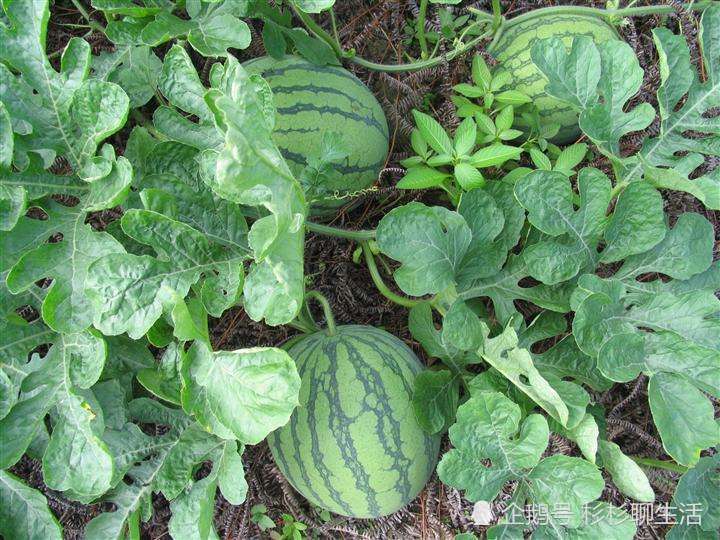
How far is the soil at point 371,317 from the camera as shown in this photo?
82.0 inches

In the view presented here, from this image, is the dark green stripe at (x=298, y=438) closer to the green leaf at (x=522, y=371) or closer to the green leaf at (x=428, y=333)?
the green leaf at (x=428, y=333)

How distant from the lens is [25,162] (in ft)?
Answer: 4.60

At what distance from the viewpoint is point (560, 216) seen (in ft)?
5.30

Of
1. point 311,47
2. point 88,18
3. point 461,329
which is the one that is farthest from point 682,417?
point 88,18

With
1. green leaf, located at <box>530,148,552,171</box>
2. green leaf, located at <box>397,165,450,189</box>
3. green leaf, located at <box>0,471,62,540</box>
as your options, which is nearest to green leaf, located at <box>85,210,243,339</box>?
green leaf, located at <box>0,471,62,540</box>

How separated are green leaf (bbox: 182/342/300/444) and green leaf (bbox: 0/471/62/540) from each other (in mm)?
481

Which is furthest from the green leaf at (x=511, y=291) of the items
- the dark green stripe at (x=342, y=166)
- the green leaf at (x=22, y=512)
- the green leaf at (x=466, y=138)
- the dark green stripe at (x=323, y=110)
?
the green leaf at (x=22, y=512)

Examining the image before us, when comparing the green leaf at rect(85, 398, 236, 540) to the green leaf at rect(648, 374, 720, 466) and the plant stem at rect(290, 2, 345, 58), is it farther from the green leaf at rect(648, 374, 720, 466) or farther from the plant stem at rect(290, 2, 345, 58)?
the plant stem at rect(290, 2, 345, 58)

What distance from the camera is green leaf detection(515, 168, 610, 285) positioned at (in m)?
1.58

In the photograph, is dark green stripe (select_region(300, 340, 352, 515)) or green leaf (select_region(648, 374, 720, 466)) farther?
dark green stripe (select_region(300, 340, 352, 515))

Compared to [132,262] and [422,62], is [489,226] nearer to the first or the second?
[422,62]

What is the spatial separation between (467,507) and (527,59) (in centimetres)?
147

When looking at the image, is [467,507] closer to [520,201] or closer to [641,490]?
[641,490]

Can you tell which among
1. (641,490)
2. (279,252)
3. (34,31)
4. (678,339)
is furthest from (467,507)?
(34,31)
